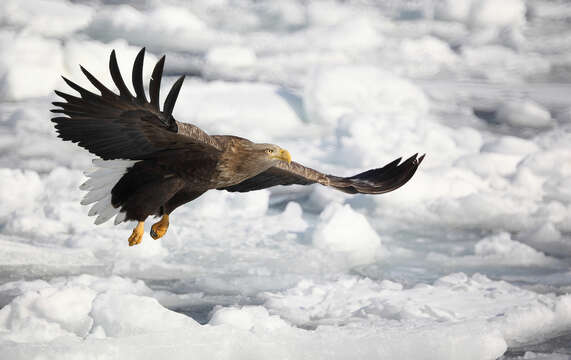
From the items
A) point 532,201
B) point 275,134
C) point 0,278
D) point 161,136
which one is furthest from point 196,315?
point 275,134

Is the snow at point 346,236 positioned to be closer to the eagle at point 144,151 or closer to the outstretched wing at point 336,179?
the outstretched wing at point 336,179

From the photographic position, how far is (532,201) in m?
→ 17.8

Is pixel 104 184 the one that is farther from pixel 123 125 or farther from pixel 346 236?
pixel 346 236


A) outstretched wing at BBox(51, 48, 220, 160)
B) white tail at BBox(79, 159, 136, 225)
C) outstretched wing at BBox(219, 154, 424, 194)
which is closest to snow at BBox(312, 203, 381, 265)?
outstretched wing at BBox(219, 154, 424, 194)

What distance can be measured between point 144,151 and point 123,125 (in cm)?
35

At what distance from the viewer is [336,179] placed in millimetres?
7246

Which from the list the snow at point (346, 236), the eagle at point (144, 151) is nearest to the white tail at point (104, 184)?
the eagle at point (144, 151)

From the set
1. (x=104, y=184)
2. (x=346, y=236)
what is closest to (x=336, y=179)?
(x=104, y=184)

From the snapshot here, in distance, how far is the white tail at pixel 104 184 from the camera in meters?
5.95

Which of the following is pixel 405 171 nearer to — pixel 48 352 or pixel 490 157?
pixel 48 352

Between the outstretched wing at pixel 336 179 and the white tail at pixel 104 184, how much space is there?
1054 millimetres

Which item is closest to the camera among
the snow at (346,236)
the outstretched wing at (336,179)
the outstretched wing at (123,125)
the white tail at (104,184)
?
the outstretched wing at (123,125)

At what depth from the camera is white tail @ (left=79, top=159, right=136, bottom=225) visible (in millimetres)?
5945

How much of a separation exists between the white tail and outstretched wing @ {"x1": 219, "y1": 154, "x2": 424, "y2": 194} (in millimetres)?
1054
